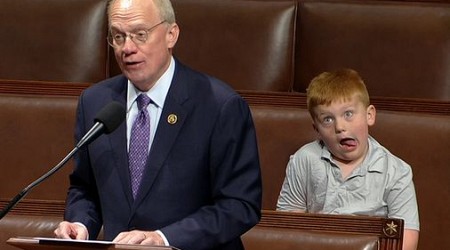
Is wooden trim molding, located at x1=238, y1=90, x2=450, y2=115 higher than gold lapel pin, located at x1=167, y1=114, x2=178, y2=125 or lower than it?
lower

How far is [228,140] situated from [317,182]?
0.36 meters

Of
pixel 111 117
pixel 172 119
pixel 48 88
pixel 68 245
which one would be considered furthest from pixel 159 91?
pixel 48 88

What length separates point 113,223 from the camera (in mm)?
1345

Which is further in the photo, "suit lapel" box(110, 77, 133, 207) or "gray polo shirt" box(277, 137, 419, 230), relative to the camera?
"gray polo shirt" box(277, 137, 419, 230)

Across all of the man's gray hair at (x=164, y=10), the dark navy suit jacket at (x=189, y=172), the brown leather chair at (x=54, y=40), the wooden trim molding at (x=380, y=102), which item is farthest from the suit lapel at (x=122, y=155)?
the brown leather chair at (x=54, y=40)

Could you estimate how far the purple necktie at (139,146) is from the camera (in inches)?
52.8

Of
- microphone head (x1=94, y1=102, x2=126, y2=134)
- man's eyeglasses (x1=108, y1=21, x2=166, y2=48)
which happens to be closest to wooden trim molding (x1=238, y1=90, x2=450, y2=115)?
man's eyeglasses (x1=108, y1=21, x2=166, y2=48)

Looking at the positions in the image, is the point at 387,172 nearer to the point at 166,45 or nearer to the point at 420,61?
the point at 420,61

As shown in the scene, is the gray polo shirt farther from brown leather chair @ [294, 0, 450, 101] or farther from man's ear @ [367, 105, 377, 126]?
brown leather chair @ [294, 0, 450, 101]

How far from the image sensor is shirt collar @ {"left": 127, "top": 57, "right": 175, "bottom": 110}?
4.44 ft

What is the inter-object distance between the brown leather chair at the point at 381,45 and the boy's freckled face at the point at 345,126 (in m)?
0.29

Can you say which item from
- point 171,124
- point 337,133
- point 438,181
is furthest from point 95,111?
point 438,181

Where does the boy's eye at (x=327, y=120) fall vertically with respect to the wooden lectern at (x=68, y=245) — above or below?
above

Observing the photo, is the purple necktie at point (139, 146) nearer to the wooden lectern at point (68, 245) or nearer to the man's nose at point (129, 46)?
the man's nose at point (129, 46)
